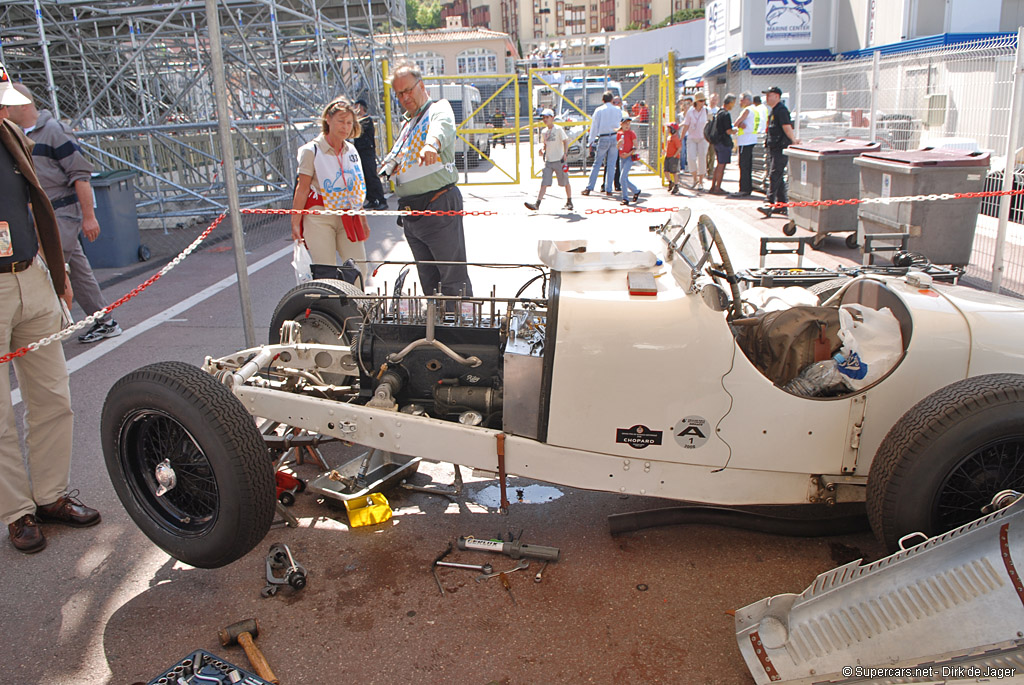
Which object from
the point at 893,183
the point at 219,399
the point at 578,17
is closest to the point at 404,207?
the point at 219,399

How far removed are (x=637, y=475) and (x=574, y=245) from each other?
3.70ft

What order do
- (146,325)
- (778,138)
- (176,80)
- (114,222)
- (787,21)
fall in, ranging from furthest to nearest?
1. (787,21)
2. (176,80)
3. (778,138)
4. (114,222)
5. (146,325)

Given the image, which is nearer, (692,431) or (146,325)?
(692,431)

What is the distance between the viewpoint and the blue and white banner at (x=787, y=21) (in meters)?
26.7

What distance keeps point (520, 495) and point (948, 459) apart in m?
1.96

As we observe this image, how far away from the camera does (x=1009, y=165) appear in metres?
7.27

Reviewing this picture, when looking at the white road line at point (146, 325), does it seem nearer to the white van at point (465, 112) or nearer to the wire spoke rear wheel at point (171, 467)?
the wire spoke rear wheel at point (171, 467)

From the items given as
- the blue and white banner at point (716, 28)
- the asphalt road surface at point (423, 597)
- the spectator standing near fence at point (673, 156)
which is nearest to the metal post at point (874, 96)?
the spectator standing near fence at point (673, 156)

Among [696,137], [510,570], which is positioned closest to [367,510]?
[510,570]

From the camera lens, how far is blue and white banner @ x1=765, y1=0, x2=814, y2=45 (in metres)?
26.7

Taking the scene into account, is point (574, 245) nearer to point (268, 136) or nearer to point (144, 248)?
point (144, 248)

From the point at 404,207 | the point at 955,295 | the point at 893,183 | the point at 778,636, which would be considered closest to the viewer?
the point at 778,636

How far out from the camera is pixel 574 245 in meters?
3.65

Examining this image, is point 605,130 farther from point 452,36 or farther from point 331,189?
point 452,36
